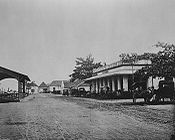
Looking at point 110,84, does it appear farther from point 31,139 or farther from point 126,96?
point 31,139

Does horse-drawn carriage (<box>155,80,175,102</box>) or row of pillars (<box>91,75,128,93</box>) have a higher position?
row of pillars (<box>91,75,128,93</box>)

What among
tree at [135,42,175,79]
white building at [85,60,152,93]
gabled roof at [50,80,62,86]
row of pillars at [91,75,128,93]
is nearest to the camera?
tree at [135,42,175,79]

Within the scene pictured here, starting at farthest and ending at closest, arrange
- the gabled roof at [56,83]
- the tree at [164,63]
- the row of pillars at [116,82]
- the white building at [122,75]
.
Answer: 1. the gabled roof at [56,83]
2. the row of pillars at [116,82]
3. the white building at [122,75]
4. the tree at [164,63]

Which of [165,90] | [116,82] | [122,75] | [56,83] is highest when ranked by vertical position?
[56,83]

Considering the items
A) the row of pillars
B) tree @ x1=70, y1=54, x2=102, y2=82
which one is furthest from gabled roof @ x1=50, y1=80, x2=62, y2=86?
the row of pillars

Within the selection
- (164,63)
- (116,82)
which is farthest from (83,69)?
(164,63)

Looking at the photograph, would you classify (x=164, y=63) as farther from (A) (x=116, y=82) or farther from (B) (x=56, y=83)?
(B) (x=56, y=83)

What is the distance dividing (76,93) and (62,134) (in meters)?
43.6

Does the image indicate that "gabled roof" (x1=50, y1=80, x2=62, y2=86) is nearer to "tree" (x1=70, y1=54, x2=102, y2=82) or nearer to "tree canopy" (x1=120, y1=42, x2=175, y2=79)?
"tree" (x1=70, y1=54, x2=102, y2=82)

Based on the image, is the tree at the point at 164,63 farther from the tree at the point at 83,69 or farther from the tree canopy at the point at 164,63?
the tree at the point at 83,69

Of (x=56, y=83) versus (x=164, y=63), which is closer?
(x=164, y=63)

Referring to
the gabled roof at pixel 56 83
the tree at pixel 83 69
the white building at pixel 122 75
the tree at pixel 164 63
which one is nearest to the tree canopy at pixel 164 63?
the tree at pixel 164 63

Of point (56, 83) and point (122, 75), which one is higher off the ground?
point (56, 83)

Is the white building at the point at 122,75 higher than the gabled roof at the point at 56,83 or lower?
lower
